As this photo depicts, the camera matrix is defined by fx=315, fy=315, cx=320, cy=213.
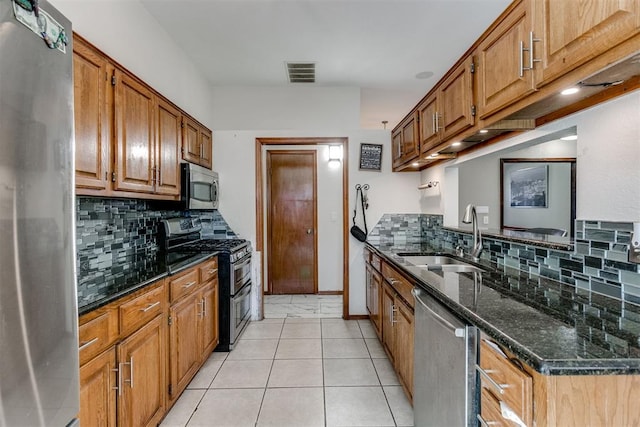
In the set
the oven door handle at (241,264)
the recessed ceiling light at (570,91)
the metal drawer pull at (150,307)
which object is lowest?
the oven door handle at (241,264)

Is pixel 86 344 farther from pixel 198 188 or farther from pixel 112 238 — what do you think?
pixel 198 188

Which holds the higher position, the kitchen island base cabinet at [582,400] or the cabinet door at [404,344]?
the kitchen island base cabinet at [582,400]

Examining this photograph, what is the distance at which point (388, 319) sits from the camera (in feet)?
8.19

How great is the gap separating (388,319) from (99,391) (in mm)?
1885

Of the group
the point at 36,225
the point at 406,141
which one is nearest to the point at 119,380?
the point at 36,225

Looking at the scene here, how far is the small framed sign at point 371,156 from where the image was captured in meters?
3.65

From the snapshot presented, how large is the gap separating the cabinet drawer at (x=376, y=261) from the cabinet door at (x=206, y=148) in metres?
1.99

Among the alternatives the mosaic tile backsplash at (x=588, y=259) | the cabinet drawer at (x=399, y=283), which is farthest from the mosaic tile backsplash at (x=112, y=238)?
the mosaic tile backsplash at (x=588, y=259)

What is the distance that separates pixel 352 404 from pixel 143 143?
222 centimetres

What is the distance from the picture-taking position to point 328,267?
15.9 feet

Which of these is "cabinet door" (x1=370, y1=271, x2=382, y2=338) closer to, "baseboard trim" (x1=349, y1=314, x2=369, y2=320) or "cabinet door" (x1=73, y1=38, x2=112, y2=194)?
"baseboard trim" (x1=349, y1=314, x2=369, y2=320)

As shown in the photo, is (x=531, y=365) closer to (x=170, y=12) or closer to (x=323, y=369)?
(x=323, y=369)

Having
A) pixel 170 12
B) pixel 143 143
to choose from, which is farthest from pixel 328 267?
pixel 170 12

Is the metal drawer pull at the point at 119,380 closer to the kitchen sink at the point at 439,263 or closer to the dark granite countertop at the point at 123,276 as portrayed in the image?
the dark granite countertop at the point at 123,276
